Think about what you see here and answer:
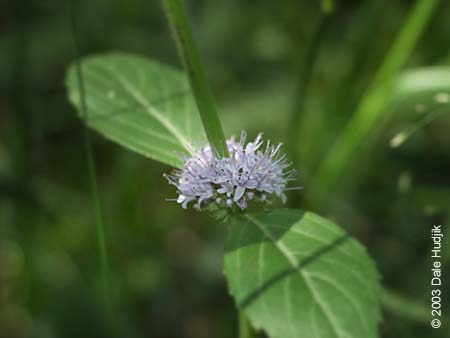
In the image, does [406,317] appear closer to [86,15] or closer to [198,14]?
[198,14]

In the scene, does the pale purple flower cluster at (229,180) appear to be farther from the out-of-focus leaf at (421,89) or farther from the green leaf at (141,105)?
Answer: the out-of-focus leaf at (421,89)

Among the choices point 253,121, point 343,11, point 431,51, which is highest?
point 431,51

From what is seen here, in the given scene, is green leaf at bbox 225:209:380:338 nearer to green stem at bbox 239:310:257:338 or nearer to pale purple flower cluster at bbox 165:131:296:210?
pale purple flower cluster at bbox 165:131:296:210

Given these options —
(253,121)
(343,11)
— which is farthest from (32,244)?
(343,11)

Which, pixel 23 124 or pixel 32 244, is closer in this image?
pixel 32 244

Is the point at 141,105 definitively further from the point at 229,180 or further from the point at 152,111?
the point at 229,180

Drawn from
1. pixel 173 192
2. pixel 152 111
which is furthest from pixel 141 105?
pixel 173 192
